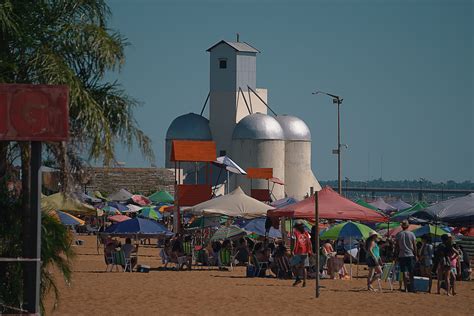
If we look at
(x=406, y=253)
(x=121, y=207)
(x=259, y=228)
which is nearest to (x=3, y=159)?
(x=406, y=253)

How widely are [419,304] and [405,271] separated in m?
2.39

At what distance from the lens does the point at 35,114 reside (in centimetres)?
1270

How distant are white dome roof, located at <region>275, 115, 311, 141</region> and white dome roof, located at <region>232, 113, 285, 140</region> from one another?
7.43 ft

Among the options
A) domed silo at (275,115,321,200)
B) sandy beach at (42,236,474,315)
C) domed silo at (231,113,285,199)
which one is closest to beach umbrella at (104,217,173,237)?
sandy beach at (42,236,474,315)

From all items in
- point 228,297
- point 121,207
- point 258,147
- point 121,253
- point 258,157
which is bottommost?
point 228,297

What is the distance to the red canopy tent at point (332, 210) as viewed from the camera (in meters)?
25.1

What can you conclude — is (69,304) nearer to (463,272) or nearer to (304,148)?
(463,272)

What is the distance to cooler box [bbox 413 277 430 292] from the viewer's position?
22828 mm

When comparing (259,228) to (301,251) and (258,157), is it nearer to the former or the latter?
(301,251)

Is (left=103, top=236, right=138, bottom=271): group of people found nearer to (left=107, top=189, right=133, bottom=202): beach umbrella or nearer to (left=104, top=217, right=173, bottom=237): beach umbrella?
(left=104, top=217, right=173, bottom=237): beach umbrella

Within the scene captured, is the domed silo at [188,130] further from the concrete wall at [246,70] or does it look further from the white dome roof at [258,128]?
the concrete wall at [246,70]

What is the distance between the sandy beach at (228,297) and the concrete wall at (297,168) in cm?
5058

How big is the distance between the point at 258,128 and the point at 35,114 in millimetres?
61328

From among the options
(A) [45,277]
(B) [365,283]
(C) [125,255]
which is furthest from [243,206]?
(A) [45,277]
